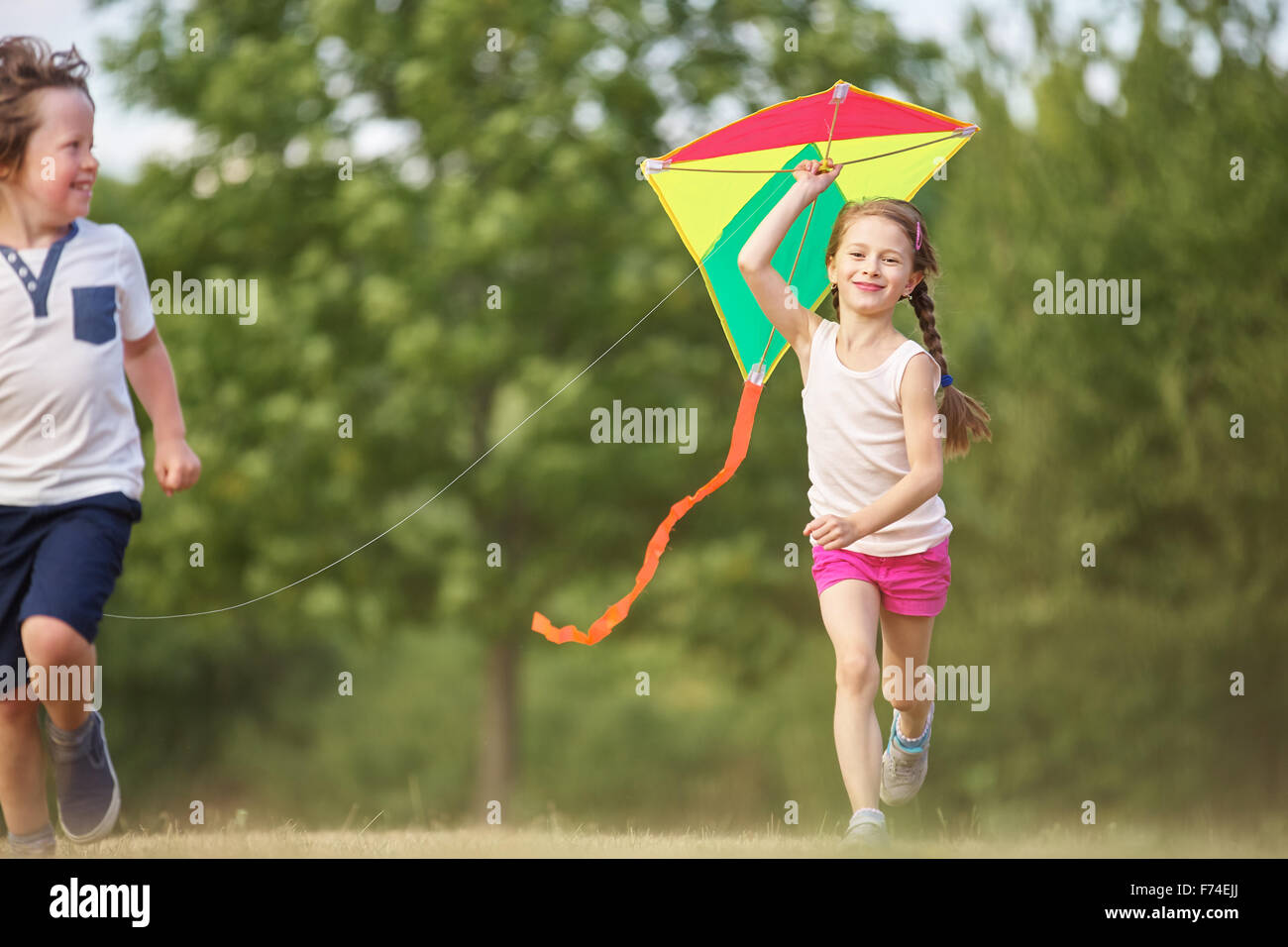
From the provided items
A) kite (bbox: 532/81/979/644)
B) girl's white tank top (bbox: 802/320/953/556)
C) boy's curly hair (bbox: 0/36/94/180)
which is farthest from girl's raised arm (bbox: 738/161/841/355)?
boy's curly hair (bbox: 0/36/94/180)

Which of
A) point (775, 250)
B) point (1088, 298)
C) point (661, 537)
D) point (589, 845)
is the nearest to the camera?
point (775, 250)

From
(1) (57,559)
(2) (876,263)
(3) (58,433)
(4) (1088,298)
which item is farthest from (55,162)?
(4) (1088,298)

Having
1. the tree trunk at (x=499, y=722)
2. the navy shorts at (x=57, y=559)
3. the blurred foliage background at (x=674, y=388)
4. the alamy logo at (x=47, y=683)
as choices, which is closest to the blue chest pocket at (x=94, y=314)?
the navy shorts at (x=57, y=559)

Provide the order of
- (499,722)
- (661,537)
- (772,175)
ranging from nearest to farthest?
(661,537)
(772,175)
(499,722)

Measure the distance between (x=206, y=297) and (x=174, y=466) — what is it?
844cm

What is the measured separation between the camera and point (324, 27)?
12.4m

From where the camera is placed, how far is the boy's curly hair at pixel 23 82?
15.5ft

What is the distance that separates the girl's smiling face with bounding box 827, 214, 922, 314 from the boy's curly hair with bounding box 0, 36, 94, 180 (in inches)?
110

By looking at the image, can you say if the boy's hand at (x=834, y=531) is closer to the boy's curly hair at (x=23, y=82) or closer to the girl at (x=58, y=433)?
the girl at (x=58, y=433)

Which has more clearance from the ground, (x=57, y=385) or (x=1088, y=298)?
(x=1088, y=298)

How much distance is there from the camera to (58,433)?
465cm

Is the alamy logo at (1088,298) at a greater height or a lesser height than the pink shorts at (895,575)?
greater

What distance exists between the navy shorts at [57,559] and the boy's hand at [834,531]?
2.35 meters
